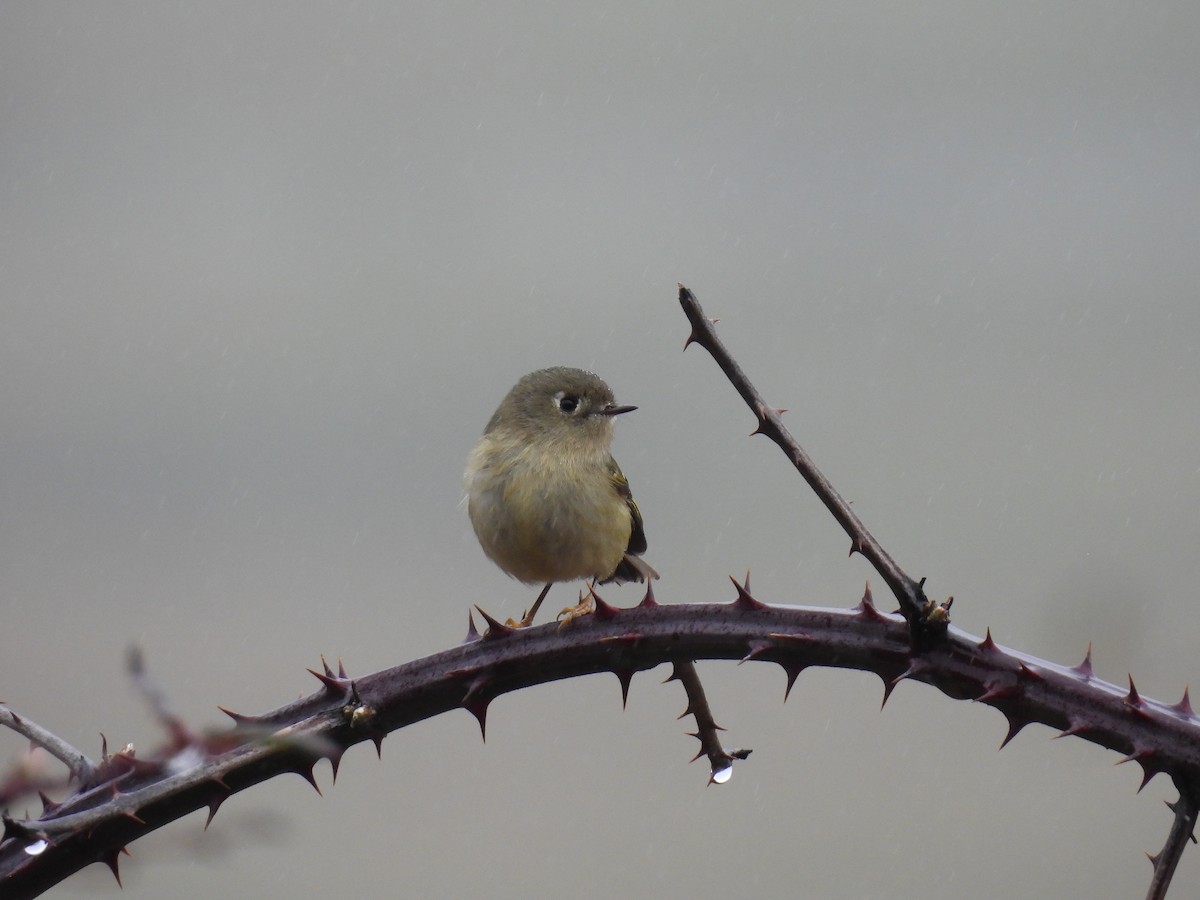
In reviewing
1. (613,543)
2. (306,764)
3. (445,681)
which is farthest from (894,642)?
(613,543)

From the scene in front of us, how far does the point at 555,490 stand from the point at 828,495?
154 centimetres

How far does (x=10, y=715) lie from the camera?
1155 mm

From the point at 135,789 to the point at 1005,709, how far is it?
0.86 m

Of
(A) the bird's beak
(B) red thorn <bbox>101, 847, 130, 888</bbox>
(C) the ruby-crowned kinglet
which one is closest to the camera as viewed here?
(B) red thorn <bbox>101, 847, 130, 888</bbox>

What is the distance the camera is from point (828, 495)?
106 cm

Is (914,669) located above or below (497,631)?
below

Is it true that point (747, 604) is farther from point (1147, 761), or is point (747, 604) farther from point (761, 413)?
point (1147, 761)

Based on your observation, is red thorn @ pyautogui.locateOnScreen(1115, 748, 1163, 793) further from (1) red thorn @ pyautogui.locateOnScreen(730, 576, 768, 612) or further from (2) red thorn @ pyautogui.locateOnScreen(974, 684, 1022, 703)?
Answer: (1) red thorn @ pyautogui.locateOnScreen(730, 576, 768, 612)

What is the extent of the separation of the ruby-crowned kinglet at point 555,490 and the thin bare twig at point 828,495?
1.41m

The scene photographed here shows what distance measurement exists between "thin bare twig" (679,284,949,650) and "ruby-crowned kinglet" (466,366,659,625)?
1.41 meters

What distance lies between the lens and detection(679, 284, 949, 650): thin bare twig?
1.03m

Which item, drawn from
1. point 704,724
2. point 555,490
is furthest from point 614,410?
point 704,724

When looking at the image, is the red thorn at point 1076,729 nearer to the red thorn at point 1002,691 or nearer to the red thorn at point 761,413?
the red thorn at point 1002,691

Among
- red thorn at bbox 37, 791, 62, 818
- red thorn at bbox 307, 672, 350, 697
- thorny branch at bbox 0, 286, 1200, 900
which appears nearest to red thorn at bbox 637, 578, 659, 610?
thorny branch at bbox 0, 286, 1200, 900
